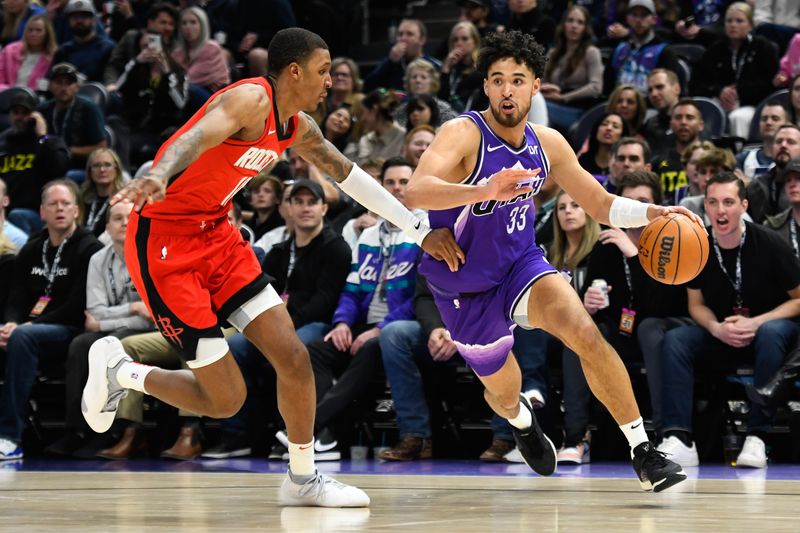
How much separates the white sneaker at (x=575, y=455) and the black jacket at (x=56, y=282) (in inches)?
139

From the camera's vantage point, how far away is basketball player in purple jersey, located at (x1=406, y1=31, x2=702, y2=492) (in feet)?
15.9

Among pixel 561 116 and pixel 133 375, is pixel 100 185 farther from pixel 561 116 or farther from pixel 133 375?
pixel 133 375

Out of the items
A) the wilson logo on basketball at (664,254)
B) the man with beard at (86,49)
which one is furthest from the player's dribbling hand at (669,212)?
the man with beard at (86,49)

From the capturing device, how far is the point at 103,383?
5.32 metres

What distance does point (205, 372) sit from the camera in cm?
486

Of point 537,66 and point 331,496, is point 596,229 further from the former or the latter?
point 331,496

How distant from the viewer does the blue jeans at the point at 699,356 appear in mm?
6684

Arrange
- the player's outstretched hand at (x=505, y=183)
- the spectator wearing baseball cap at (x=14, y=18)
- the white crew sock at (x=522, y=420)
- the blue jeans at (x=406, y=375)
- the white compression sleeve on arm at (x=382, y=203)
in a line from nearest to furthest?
the player's outstretched hand at (x=505, y=183) < the white compression sleeve on arm at (x=382, y=203) < the white crew sock at (x=522, y=420) < the blue jeans at (x=406, y=375) < the spectator wearing baseball cap at (x=14, y=18)

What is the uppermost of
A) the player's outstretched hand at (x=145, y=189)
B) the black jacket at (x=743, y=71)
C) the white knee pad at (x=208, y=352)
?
the black jacket at (x=743, y=71)

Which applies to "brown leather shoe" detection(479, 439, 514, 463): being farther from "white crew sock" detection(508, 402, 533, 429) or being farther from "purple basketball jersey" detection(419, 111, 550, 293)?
"purple basketball jersey" detection(419, 111, 550, 293)

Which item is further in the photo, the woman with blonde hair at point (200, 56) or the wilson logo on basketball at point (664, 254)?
the woman with blonde hair at point (200, 56)

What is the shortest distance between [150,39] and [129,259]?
22.0 feet

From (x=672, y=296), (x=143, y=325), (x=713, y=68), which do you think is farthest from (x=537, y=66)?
(x=713, y=68)

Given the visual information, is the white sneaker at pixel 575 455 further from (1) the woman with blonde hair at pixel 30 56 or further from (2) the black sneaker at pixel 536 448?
(1) the woman with blonde hair at pixel 30 56
